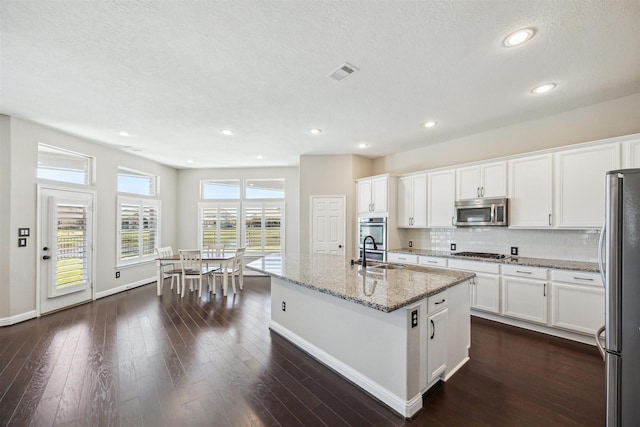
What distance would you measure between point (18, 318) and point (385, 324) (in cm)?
500

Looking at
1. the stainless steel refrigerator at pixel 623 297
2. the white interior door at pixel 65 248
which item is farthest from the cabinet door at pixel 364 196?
the white interior door at pixel 65 248

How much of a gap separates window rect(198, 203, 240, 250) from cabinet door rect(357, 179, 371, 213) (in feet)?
11.0

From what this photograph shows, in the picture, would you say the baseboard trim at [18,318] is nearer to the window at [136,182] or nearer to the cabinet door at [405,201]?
the window at [136,182]

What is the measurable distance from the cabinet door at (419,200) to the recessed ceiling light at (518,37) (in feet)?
→ 8.86

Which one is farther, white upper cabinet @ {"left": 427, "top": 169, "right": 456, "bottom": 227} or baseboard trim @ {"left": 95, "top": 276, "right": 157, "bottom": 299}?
baseboard trim @ {"left": 95, "top": 276, "right": 157, "bottom": 299}

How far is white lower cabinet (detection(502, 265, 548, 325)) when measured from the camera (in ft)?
10.4

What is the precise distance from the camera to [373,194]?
516 cm

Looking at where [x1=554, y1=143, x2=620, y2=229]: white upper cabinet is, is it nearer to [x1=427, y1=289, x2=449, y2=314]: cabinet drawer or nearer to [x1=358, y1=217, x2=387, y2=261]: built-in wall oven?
[x1=427, y1=289, x2=449, y2=314]: cabinet drawer

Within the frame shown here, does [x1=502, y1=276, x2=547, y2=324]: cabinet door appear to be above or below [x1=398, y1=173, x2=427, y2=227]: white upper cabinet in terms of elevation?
below

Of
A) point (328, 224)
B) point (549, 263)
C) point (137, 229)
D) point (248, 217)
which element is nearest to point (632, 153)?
point (549, 263)

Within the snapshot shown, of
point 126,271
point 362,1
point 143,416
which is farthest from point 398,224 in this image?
point 126,271

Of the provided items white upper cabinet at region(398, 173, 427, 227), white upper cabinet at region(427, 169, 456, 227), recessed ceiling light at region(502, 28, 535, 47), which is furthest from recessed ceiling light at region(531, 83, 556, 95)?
white upper cabinet at region(398, 173, 427, 227)

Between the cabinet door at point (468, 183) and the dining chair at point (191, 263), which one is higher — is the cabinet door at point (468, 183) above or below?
above

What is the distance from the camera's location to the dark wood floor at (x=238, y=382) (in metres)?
1.91
